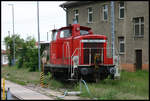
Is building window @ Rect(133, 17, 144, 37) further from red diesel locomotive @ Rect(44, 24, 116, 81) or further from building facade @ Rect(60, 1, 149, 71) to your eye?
red diesel locomotive @ Rect(44, 24, 116, 81)

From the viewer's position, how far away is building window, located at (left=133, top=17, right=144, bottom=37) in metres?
26.4

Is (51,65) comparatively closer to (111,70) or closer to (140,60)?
(111,70)

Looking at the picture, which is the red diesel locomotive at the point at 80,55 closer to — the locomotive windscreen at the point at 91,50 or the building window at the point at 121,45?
the locomotive windscreen at the point at 91,50

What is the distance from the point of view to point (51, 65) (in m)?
19.3

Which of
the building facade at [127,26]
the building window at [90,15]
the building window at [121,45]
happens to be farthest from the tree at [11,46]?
the building window at [121,45]

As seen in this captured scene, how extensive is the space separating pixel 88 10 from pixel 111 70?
16.6 m

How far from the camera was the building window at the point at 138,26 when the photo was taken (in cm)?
2645

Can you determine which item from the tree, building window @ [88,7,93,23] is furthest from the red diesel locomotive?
the tree

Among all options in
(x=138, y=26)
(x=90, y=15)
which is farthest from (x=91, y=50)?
(x=90, y=15)

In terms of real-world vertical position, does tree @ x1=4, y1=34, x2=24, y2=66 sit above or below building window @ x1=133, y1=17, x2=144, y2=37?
below

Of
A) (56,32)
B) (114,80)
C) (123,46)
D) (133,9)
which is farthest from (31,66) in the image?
(114,80)

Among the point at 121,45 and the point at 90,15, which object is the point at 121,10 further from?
the point at 90,15

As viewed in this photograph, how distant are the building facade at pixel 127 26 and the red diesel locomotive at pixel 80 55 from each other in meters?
9.07

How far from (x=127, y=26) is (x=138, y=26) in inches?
46.7
